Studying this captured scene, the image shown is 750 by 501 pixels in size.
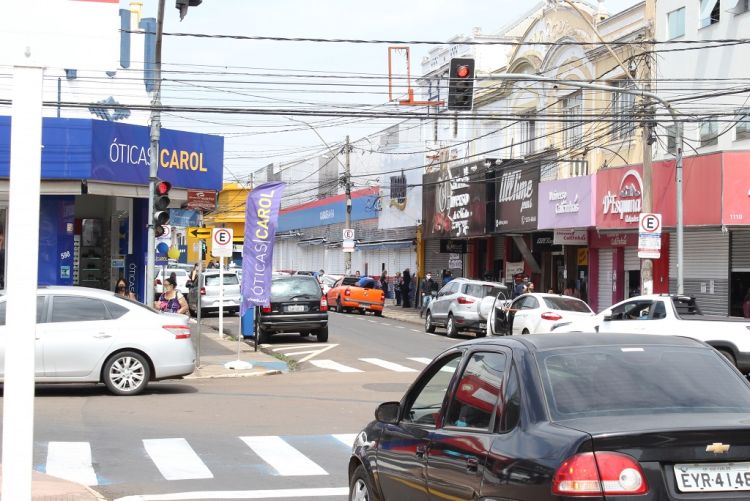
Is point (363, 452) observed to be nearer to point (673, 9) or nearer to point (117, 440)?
point (117, 440)

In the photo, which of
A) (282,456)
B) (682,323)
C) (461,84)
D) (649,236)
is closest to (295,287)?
(461,84)

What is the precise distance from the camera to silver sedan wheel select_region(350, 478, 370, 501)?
700cm

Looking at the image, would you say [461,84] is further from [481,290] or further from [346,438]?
[481,290]

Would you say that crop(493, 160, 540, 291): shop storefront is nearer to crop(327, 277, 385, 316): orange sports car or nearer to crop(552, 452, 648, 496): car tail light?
crop(327, 277, 385, 316): orange sports car

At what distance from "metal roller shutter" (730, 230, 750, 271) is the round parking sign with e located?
5.40 meters

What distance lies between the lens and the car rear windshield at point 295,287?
28.2 metres

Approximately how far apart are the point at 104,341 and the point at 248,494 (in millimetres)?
7466

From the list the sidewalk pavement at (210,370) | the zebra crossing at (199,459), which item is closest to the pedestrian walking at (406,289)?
the sidewalk pavement at (210,370)

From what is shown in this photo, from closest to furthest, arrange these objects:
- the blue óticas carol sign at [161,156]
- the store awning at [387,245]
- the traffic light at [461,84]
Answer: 1. the traffic light at [461,84]
2. the blue óticas carol sign at [161,156]
3. the store awning at [387,245]

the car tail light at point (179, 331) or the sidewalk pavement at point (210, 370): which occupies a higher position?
the car tail light at point (179, 331)

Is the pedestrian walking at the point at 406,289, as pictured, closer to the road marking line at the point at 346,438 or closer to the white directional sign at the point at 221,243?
the white directional sign at the point at 221,243

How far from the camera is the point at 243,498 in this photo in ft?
30.6

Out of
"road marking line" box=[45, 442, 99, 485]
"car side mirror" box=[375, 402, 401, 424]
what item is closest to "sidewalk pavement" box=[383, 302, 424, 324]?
"road marking line" box=[45, 442, 99, 485]

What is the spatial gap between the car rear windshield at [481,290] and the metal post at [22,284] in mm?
27570
